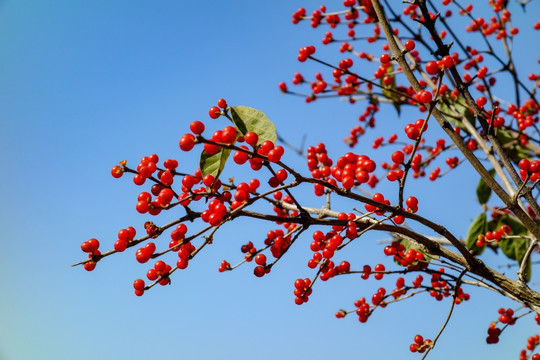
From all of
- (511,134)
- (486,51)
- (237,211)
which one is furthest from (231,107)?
(511,134)

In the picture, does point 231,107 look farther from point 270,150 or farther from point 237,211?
point 237,211

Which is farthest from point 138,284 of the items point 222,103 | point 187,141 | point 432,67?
point 432,67

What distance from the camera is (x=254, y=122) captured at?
1.54 m

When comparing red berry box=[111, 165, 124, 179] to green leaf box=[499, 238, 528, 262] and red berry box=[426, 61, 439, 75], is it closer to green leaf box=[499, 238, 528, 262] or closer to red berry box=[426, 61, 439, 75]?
red berry box=[426, 61, 439, 75]

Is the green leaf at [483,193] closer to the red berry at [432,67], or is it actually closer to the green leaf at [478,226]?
the green leaf at [478,226]

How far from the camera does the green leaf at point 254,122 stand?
1.47 metres

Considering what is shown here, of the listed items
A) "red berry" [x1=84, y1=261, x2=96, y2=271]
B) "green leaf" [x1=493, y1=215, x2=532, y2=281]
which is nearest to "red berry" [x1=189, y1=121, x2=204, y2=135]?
"red berry" [x1=84, y1=261, x2=96, y2=271]

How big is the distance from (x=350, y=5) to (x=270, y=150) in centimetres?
252

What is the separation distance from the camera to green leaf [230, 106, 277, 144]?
1.47m

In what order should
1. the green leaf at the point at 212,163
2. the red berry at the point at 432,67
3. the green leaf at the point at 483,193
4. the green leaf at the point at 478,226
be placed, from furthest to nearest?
the green leaf at the point at 483,193 → the green leaf at the point at 478,226 → the red berry at the point at 432,67 → the green leaf at the point at 212,163

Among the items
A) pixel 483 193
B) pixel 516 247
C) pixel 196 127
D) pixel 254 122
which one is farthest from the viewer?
pixel 483 193

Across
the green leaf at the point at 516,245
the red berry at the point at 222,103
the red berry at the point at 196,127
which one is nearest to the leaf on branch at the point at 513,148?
the green leaf at the point at 516,245

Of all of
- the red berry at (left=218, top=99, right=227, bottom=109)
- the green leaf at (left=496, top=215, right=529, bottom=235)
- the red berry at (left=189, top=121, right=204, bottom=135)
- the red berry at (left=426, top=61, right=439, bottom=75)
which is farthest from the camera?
the green leaf at (left=496, top=215, right=529, bottom=235)

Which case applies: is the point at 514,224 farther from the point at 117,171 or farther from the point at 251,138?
the point at 117,171
